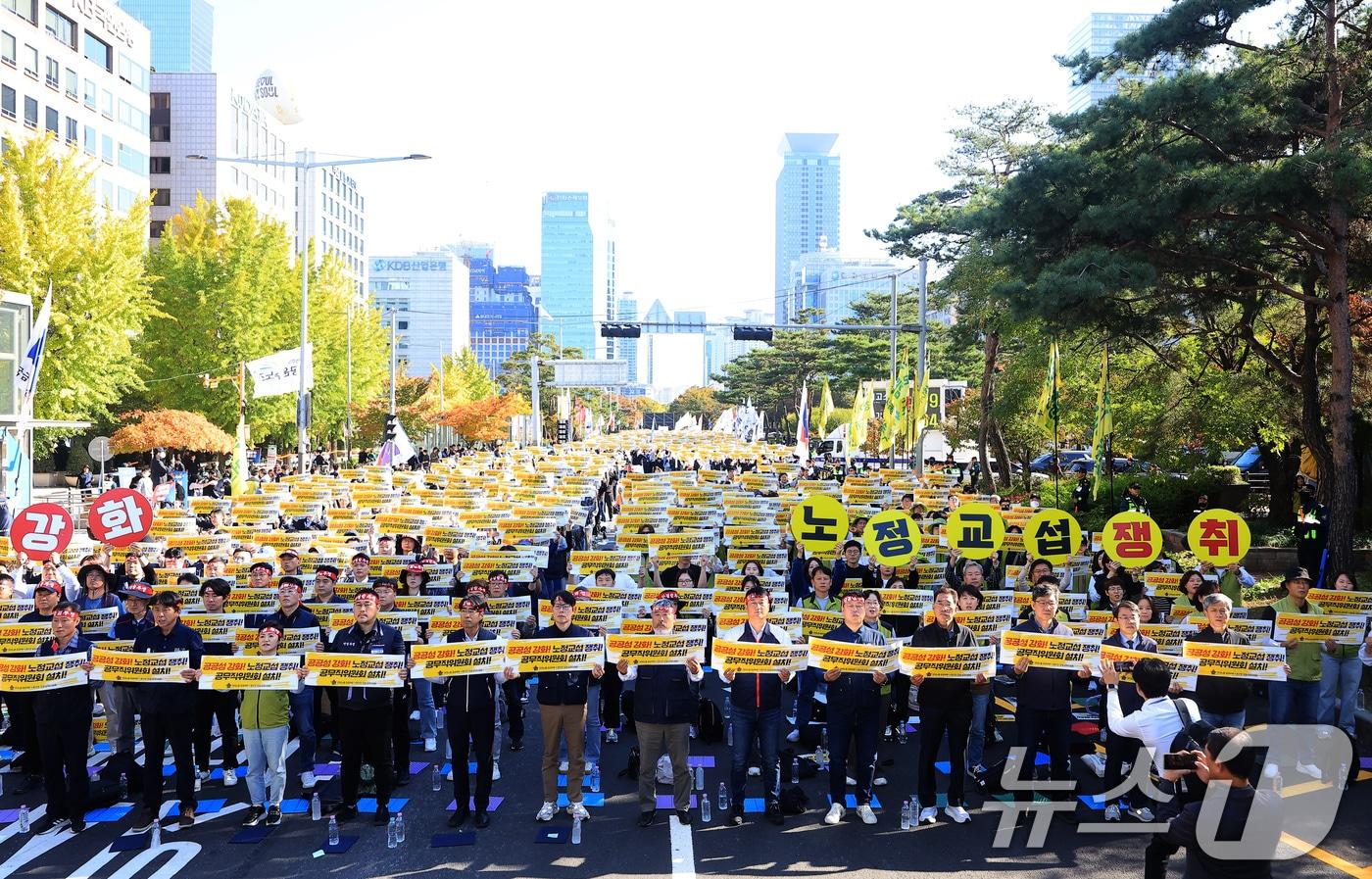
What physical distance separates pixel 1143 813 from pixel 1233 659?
137 cm

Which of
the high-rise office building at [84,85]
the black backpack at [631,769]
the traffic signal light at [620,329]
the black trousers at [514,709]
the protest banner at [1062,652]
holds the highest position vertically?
the high-rise office building at [84,85]

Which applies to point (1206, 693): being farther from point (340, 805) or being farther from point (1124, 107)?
point (1124, 107)

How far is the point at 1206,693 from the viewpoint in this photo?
9047 millimetres

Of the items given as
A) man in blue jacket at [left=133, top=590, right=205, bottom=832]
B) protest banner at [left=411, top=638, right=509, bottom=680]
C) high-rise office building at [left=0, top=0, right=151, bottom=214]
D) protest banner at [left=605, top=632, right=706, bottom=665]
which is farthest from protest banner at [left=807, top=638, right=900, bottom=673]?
high-rise office building at [left=0, top=0, right=151, bottom=214]

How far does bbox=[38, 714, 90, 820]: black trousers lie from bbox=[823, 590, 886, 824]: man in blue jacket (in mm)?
5682

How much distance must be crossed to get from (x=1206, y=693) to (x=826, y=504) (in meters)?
7.36

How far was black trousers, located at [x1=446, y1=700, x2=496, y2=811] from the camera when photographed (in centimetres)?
880

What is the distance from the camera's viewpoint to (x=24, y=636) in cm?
952

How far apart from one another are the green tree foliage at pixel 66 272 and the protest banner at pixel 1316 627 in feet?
111

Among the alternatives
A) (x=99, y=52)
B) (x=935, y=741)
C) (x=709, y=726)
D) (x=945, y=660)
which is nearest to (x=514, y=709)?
(x=709, y=726)

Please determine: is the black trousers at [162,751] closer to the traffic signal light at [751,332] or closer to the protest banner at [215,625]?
the protest banner at [215,625]

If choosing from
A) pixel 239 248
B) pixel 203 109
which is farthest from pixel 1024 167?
pixel 203 109

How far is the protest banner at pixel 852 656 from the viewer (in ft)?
29.1

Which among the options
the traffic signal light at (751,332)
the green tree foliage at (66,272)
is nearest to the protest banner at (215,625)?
the traffic signal light at (751,332)
